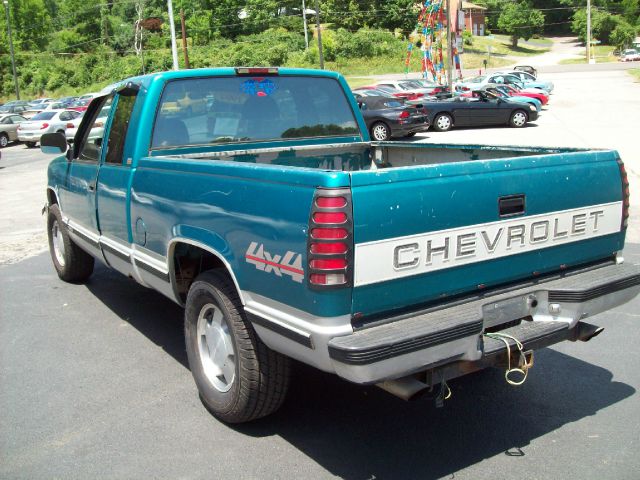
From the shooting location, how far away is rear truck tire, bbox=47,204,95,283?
21.9 ft

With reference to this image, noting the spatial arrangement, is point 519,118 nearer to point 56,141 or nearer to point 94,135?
point 56,141

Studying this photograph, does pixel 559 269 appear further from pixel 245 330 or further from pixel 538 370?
pixel 245 330

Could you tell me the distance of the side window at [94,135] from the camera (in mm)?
5441

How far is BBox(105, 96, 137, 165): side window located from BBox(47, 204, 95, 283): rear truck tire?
1.82 m

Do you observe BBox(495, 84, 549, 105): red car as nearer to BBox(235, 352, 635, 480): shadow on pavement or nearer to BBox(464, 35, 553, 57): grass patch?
BBox(235, 352, 635, 480): shadow on pavement

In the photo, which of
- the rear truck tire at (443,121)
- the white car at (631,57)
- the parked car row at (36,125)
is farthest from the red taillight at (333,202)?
the white car at (631,57)

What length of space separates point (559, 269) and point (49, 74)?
8163cm

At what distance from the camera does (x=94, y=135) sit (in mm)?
5594

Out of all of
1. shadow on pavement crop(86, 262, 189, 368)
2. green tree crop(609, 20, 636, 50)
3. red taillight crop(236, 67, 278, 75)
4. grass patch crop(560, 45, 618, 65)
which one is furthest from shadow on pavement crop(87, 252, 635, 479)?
green tree crop(609, 20, 636, 50)

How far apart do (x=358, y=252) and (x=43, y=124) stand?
2831 cm

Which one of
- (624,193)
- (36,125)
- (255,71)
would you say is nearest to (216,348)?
(255,71)

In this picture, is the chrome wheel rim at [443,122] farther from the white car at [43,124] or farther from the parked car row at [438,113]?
the white car at [43,124]

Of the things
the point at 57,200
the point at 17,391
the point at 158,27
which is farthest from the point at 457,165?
the point at 158,27

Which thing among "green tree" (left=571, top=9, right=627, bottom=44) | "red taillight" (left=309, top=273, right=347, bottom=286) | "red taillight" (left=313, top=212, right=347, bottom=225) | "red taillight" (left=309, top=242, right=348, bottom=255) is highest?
"green tree" (left=571, top=9, right=627, bottom=44)
